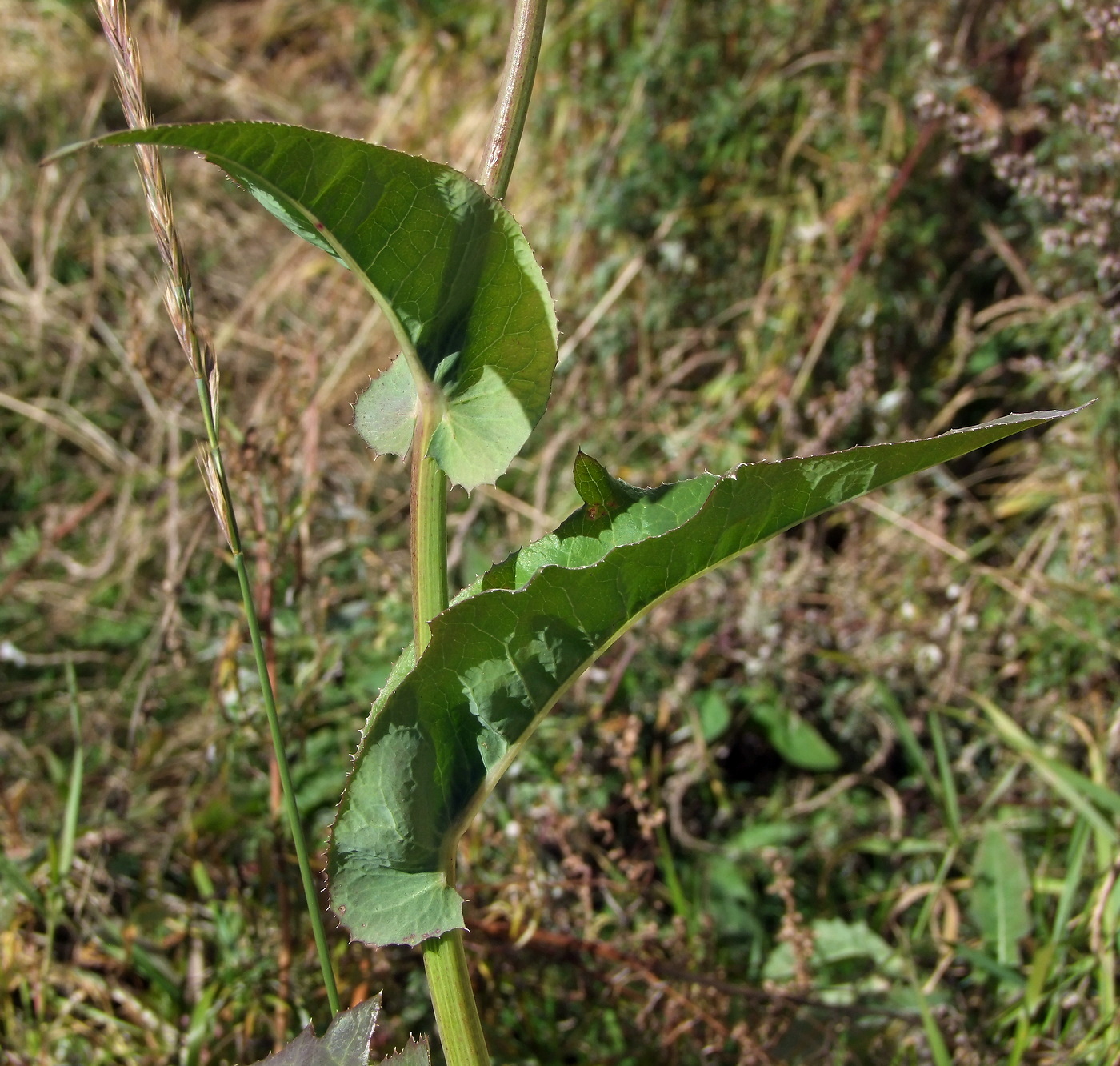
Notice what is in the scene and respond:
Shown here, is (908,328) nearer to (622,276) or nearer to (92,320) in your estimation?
(622,276)

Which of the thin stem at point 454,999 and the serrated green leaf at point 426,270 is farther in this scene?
the thin stem at point 454,999

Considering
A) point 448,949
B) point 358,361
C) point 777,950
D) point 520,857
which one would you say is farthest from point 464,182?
point 358,361

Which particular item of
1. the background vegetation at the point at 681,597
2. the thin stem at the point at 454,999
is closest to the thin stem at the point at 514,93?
the thin stem at the point at 454,999

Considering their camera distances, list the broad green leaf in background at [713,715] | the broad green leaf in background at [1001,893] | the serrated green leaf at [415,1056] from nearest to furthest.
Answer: the serrated green leaf at [415,1056], the broad green leaf in background at [1001,893], the broad green leaf in background at [713,715]

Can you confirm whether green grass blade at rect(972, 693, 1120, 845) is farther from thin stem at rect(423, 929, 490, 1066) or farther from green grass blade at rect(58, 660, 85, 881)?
green grass blade at rect(58, 660, 85, 881)

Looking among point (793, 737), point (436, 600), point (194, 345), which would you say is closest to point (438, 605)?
point (436, 600)

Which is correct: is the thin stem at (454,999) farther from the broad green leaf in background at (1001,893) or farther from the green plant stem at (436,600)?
the broad green leaf in background at (1001,893)

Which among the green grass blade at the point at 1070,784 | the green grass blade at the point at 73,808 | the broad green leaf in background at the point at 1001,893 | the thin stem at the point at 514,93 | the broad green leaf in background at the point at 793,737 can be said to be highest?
the thin stem at the point at 514,93

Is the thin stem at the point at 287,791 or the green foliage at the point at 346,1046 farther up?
the thin stem at the point at 287,791
